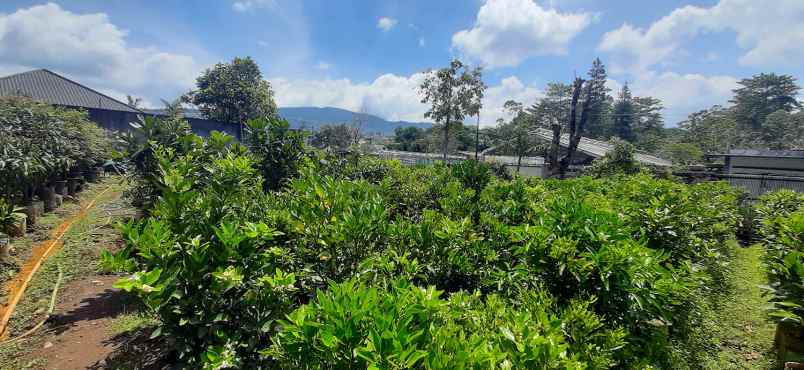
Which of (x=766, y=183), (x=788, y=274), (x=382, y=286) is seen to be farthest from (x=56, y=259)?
(x=766, y=183)

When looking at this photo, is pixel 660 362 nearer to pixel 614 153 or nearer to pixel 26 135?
pixel 26 135

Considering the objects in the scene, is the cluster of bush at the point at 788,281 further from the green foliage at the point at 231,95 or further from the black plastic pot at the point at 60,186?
the green foliage at the point at 231,95

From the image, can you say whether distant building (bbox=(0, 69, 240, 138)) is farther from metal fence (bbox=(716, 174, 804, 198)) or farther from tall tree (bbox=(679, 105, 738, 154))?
tall tree (bbox=(679, 105, 738, 154))

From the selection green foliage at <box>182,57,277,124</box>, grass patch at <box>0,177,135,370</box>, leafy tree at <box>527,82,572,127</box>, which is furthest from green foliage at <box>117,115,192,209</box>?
leafy tree at <box>527,82,572,127</box>

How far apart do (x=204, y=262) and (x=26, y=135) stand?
906cm

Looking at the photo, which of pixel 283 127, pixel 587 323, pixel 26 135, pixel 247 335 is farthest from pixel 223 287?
pixel 26 135

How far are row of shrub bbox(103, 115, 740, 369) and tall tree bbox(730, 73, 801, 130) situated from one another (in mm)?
52533

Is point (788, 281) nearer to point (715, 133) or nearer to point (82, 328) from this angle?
point (82, 328)

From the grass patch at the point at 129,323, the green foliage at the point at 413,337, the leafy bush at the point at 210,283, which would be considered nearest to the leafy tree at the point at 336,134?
the grass patch at the point at 129,323

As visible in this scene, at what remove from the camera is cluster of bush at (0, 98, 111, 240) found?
6.15 metres

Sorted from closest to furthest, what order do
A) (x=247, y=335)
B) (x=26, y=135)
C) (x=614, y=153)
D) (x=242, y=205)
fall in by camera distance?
1. (x=247, y=335)
2. (x=242, y=205)
3. (x=26, y=135)
4. (x=614, y=153)

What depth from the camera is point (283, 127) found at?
204 inches

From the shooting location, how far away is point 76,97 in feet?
73.0

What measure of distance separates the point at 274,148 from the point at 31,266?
4.04 metres
